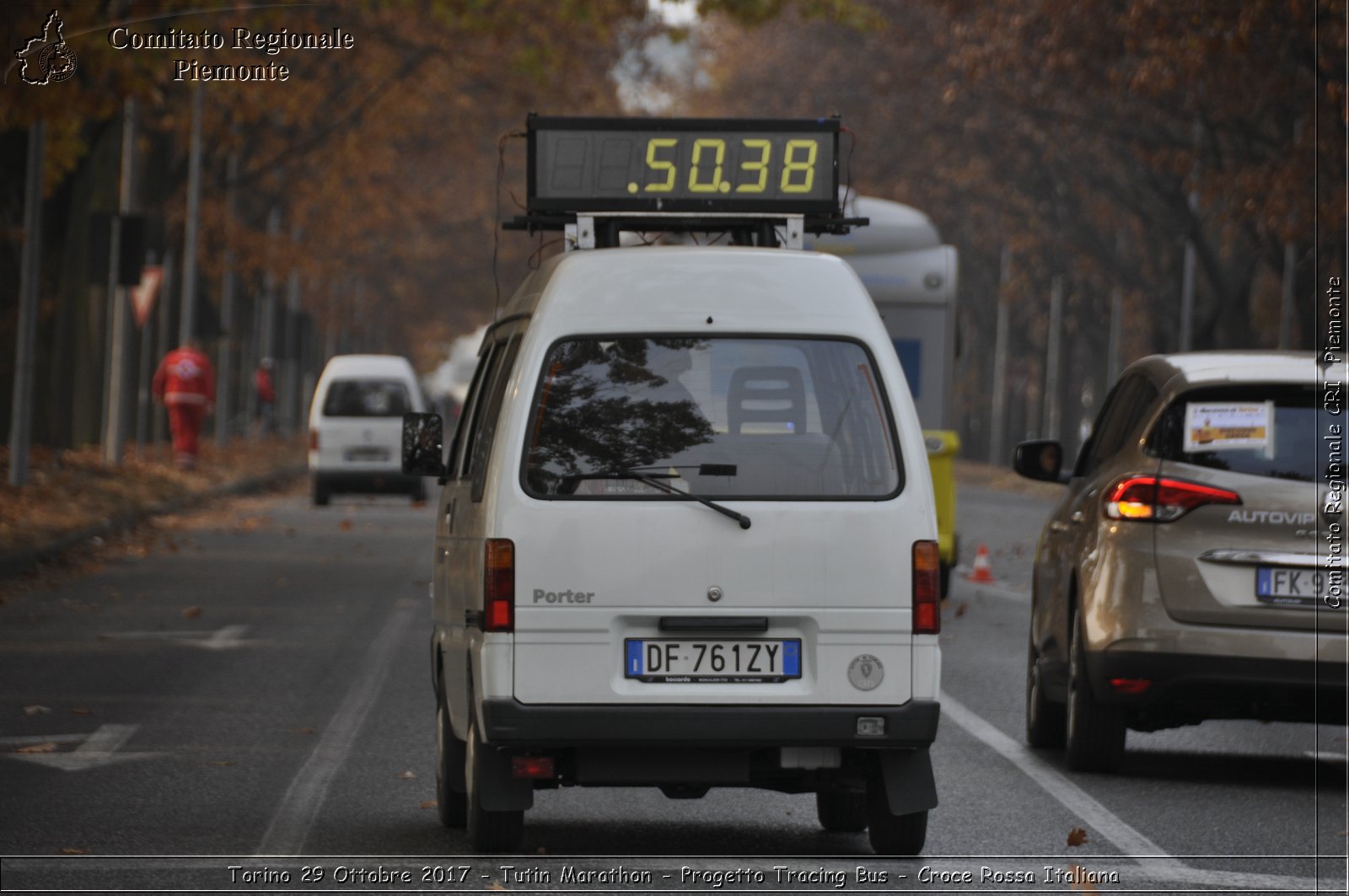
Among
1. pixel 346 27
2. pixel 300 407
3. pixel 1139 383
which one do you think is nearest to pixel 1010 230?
pixel 346 27

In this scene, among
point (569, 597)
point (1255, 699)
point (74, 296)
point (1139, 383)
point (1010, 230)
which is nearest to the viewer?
point (569, 597)

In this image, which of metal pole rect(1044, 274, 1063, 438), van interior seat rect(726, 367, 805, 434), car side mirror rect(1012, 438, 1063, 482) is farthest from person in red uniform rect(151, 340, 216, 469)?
van interior seat rect(726, 367, 805, 434)

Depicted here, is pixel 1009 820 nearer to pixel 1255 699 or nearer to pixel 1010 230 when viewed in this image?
pixel 1255 699

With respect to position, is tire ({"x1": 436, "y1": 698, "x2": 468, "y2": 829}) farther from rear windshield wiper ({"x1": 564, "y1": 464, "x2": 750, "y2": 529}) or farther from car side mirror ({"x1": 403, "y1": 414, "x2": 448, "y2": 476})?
rear windshield wiper ({"x1": 564, "y1": 464, "x2": 750, "y2": 529})

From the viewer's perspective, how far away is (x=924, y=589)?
7598mm

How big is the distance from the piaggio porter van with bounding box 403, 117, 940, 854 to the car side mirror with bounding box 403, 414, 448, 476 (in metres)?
1.17

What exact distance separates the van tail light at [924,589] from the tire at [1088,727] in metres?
2.85

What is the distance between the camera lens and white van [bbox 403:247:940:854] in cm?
750

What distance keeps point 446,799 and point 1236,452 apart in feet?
11.6

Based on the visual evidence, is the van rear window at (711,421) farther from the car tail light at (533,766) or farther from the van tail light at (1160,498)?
the van tail light at (1160,498)

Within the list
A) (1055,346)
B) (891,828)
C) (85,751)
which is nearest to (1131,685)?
(891,828)

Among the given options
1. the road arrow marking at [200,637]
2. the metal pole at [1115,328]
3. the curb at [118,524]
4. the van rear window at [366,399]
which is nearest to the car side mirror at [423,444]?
the road arrow marking at [200,637]

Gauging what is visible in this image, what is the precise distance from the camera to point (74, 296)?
33.8m

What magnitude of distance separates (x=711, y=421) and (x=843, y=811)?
1.80m
